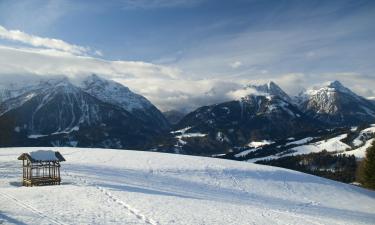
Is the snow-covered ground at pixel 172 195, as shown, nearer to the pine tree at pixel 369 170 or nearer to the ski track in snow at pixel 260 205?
the ski track in snow at pixel 260 205

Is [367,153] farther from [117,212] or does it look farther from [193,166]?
[117,212]

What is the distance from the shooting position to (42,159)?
193 feet

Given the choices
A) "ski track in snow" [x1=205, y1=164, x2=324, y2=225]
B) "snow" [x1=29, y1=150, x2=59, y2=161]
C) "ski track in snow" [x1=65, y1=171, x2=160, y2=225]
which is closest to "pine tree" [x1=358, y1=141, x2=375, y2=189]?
"ski track in snow" [x1=205, y1=164, x2=324, y2=225]

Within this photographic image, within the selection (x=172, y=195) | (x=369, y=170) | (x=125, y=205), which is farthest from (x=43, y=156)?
(x=369, y=170)

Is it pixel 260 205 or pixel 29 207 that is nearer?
pixel 29 207

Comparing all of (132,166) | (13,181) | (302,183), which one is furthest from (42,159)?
(302,183)

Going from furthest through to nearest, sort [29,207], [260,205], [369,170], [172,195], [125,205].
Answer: [369,170] < [260,205] < [172,195] < [125,205] < [29,207]

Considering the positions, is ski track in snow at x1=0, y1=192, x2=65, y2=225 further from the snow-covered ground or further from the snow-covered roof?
the snow-covered roof

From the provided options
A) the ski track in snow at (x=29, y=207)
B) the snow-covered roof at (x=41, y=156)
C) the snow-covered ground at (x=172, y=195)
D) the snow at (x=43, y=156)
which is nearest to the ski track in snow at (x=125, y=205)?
the snow-covered ground at (x=172, y=195)

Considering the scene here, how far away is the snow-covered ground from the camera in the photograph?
→ 38562mm

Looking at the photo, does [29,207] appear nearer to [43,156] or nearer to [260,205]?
[43,156]

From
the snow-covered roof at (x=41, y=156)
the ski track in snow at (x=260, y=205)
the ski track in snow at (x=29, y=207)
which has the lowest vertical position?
the ski track in snow at (x=260, y=205)

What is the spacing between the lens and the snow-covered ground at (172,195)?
38562 mm

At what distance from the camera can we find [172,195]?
182 ft
